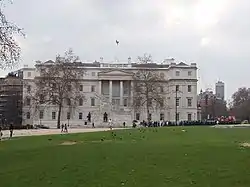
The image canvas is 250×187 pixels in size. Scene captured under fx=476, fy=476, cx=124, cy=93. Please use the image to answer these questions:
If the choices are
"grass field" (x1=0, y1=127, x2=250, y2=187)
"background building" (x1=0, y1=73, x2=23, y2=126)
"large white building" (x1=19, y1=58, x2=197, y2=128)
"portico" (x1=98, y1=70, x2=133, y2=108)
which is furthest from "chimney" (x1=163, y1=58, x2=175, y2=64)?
"grass field" (x1=0, y1=127, x2=250, y2=187)

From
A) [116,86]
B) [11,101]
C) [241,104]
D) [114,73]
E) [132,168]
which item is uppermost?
[114,73]

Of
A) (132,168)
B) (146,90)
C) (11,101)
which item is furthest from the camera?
(11,101)

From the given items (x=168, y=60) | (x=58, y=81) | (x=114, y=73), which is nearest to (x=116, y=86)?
(x=114, y=73)

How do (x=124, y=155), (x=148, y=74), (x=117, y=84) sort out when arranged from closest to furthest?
(x=124, y=155)
(x=148, y=74)
(x=117, y=84)

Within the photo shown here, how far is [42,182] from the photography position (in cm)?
1548

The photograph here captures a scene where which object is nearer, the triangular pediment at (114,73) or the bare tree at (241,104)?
the bare tree at (241,104)

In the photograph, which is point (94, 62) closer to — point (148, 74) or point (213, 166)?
point (148, 74)

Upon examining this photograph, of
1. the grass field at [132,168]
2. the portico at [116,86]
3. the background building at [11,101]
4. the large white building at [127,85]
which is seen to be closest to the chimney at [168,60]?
the large white building at [127,85]

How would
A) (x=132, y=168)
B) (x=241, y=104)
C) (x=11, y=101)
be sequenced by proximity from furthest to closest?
(x=11, y=101) < (x=241, y=104) < (x=132, y=168)

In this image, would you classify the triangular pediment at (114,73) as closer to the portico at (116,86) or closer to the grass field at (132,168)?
the portico at (116,86)

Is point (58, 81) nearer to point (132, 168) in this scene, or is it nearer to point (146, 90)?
point (146, 90)

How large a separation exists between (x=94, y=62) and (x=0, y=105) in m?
32.0

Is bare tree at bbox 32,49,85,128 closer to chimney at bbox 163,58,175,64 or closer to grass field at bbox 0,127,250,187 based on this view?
chimney at bbox 163,58,175,64

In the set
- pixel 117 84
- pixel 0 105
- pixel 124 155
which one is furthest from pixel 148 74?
pixel 124 155
